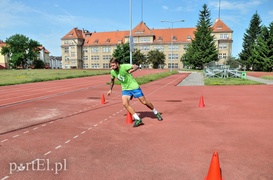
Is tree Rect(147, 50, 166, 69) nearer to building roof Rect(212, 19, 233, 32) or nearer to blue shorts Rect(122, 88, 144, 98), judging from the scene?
building roof Rect(212, 19, 233, 32)

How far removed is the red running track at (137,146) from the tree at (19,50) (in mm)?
91199

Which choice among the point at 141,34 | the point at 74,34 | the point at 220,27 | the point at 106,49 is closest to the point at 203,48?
the point at 220,27

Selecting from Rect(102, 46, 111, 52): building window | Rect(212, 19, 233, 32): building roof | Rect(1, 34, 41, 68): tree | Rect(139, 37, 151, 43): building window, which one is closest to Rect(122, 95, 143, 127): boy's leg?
Rect(212, 19, 233, 32): building roof

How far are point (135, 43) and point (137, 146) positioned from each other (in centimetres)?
8585

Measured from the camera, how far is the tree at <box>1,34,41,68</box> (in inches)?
3457

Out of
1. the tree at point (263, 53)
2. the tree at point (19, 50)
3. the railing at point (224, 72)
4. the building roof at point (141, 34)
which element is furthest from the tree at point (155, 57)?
the railing at point (224, 72)

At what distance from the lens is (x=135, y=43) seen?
8838 cm

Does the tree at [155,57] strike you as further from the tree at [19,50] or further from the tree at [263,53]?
the tree at [19,50]

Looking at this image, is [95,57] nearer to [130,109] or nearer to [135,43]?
[135,43]

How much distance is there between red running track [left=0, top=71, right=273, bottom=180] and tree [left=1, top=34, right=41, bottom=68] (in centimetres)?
9120

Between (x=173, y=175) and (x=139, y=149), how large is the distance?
1198 mm

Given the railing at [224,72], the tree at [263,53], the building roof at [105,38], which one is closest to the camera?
the railing at [224,72]

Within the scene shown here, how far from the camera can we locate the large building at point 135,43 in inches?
3177

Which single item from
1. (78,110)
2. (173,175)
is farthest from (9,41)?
(173,175)
